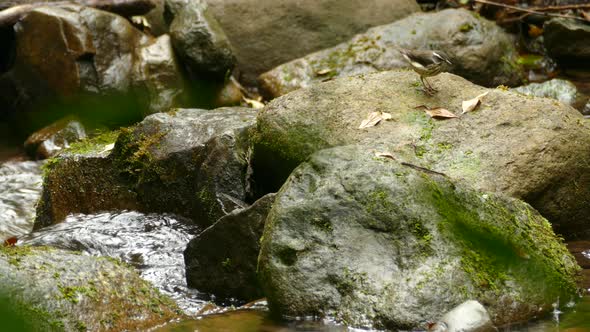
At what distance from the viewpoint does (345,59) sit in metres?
9.66

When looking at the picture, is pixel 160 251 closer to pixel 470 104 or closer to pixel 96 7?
pixel 470 104

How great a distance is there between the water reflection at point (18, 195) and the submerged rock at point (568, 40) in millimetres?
6879

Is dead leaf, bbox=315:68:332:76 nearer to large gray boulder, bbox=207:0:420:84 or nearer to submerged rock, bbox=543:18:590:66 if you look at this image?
large gray boulder, bbox=207:0:420:84

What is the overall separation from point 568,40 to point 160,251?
23.8ft

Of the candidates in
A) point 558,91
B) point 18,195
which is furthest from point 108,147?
point 558,91

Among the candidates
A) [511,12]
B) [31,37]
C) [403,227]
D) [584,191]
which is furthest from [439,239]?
[511,12]

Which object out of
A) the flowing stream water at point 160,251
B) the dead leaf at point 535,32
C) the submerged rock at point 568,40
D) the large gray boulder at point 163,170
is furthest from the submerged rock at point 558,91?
the flowing stream water at point 160,251

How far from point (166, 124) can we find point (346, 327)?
296 cm

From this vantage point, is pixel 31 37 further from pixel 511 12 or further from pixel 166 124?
pixel 511 12

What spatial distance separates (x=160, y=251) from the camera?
5348 mm

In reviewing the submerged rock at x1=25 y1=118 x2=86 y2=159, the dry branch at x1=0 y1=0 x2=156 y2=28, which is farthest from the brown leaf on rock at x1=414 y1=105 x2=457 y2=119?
the dry branch at x1=0 y1=0 x2=156 y2=28

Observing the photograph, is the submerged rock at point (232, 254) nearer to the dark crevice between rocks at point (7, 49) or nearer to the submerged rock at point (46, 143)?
the submerged rock at point (46, 143)

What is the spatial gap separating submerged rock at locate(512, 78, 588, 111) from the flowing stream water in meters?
4.51

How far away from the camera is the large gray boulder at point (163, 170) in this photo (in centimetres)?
547
